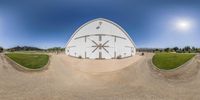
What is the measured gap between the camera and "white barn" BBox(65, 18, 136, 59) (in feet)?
247

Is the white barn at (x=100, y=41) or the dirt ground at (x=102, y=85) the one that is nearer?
the dirt ground at (x=102, y=85)

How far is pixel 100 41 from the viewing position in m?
75.6

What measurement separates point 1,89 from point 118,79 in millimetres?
16947

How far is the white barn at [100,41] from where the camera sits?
2968 inches

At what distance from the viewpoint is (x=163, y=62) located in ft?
147

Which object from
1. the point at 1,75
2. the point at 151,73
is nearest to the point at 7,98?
the point at 1,75

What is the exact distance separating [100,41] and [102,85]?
45.8 metres

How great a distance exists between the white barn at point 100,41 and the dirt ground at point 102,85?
113 ft

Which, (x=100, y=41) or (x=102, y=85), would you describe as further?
(x=100, y=41)

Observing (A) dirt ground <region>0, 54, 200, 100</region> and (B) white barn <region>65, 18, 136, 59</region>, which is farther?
(B) white barn <region>65, 18, 136, 59</region>

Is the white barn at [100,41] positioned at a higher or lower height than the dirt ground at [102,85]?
higher

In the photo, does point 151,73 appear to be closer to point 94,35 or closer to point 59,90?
point 59,90

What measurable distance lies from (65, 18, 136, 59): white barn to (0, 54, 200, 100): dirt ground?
34.5 m

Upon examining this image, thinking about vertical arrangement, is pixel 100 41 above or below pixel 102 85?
above
